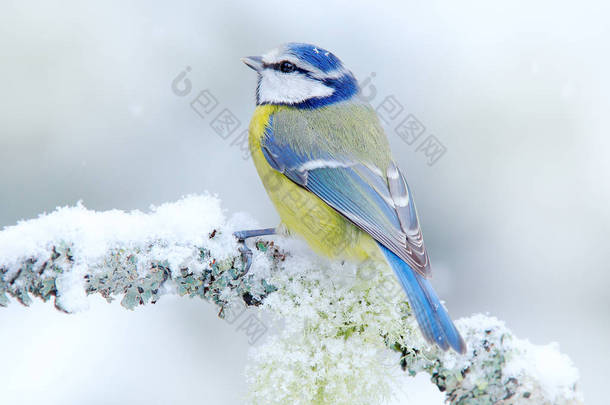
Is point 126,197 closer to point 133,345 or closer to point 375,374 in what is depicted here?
point 133,345

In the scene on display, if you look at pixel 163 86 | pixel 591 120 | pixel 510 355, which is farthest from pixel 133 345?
pixel 591 120

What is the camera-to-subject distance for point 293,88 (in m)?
2.69

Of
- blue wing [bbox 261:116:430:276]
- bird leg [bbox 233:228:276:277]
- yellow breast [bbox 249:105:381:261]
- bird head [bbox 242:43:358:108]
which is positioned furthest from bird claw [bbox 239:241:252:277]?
bird head [bbox 242:43:358:108]

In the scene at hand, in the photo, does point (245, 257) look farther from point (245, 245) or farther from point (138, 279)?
→ point (138, 279)

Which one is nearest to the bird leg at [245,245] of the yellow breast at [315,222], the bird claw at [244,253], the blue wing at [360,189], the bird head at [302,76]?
the bird claw at [244,253]

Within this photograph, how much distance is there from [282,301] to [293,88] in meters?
1.18

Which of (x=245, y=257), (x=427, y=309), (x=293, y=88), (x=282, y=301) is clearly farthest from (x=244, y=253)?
(x=293, y=88)

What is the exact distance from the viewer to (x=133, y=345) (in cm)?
289

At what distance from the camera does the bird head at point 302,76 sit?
2639 mm

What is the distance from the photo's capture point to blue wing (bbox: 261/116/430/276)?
214cm

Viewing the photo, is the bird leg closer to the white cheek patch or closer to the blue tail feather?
the blue tail feather

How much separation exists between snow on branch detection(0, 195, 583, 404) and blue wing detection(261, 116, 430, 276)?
283 millimetres

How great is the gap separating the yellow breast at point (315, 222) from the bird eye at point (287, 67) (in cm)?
41

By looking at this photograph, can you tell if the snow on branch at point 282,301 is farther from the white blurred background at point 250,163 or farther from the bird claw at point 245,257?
the white blurred background at point 250,163
